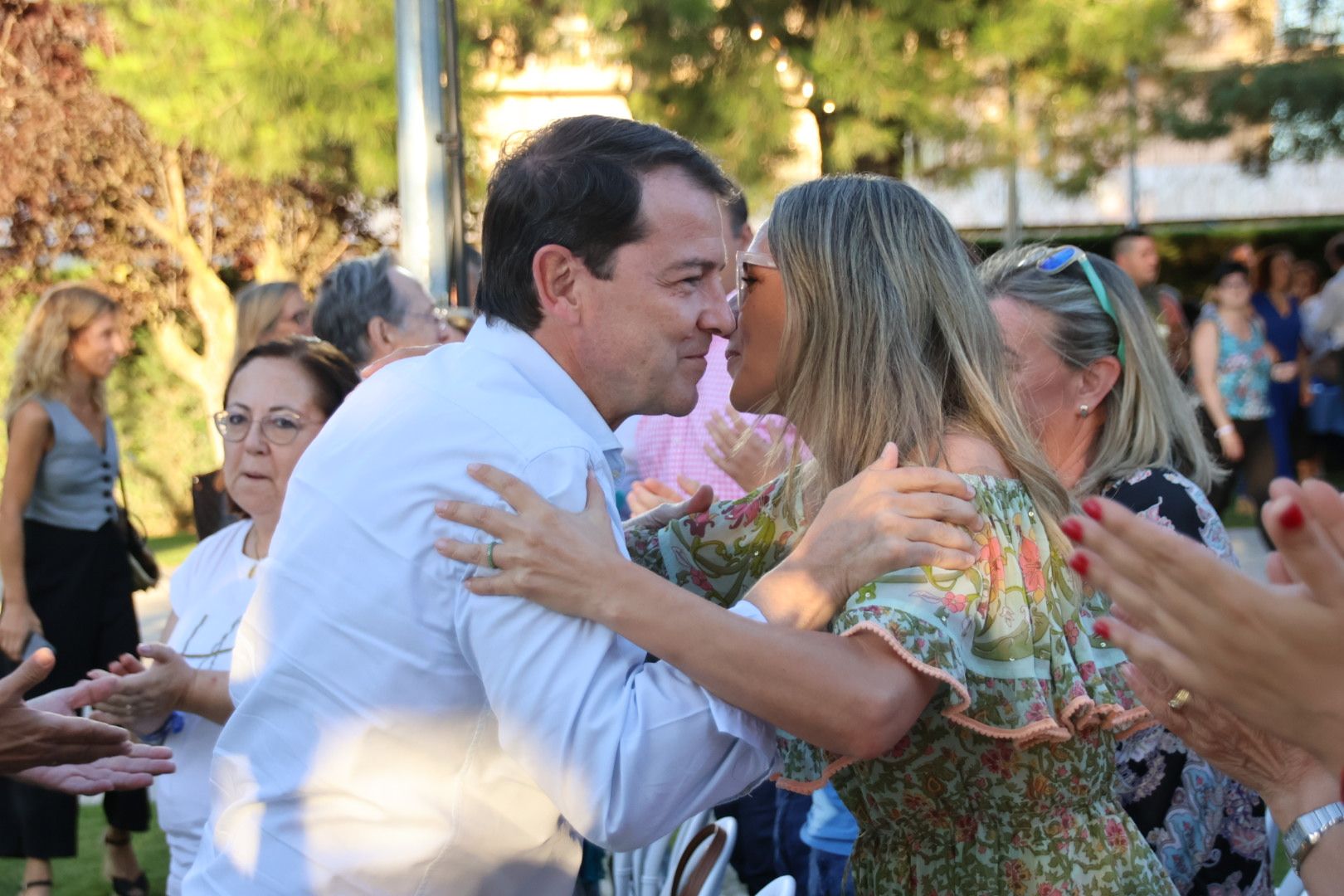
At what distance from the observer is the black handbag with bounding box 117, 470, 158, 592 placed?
5.85 m

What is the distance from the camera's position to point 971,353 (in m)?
2.23

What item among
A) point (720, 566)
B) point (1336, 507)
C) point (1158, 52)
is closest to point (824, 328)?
point (720, 566)

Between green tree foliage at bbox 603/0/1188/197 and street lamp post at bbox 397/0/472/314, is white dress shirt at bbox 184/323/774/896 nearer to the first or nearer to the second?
street lamp post at bbox 397/0/472/314

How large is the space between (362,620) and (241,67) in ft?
31.4

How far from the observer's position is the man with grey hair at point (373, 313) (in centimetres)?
486

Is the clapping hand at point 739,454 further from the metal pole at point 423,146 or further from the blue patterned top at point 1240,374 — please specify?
the blue patterned top at point 1240,374

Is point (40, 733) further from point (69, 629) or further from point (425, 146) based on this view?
point (425, 146)

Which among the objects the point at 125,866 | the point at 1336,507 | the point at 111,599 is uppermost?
the point at 1336,507

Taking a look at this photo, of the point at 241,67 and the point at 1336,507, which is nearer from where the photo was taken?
the point at 1336,507

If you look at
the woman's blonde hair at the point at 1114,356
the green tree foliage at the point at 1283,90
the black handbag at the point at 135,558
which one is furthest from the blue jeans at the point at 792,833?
the green tree foliage at the point at 1283,90

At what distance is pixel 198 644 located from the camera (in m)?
3.39

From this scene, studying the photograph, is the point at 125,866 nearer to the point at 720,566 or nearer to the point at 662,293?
the point at 720,566

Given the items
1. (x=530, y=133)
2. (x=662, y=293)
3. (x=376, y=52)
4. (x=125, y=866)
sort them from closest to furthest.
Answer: (x=662, y=293) < (x=530, y=133) < (x=125, y=866) < (x=376, y=52)

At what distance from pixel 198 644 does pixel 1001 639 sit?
206 cm
